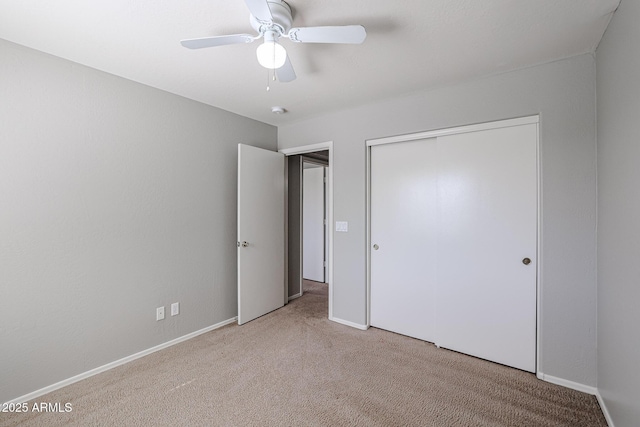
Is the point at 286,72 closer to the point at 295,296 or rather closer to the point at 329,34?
the point at 329,34

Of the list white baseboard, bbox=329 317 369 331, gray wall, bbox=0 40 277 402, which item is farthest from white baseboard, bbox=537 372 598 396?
gray wall, bbox=0 40 277 402

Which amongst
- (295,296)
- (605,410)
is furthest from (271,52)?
(295,296)

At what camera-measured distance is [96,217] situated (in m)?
2.25

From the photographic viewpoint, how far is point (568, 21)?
65.4 inches

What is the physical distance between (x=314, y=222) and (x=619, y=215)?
400 cm

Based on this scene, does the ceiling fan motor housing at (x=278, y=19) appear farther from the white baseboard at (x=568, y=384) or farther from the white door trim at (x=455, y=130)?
the white baseboard at (x=568, y=384)

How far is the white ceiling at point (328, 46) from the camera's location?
1562mm

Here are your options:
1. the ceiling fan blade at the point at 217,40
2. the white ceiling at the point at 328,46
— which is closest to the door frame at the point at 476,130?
the white ceiling at the point at 328,46

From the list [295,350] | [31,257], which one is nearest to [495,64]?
[295,350]

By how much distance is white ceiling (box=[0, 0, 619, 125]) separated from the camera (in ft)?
5.13

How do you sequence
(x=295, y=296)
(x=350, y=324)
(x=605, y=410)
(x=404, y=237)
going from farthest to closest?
1. (x=295, y=296)
2. (x=350, y=324)
3. (x=404, y=237)
4. (x=605, y=410)

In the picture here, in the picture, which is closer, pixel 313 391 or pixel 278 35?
pixel 278 35

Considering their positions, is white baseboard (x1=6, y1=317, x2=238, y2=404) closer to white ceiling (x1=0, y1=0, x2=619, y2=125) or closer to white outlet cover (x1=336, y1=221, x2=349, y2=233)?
white outlet cover (x1=336, y1=221, x2=349, y2=233)

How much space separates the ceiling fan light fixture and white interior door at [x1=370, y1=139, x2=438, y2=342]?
1722mm
